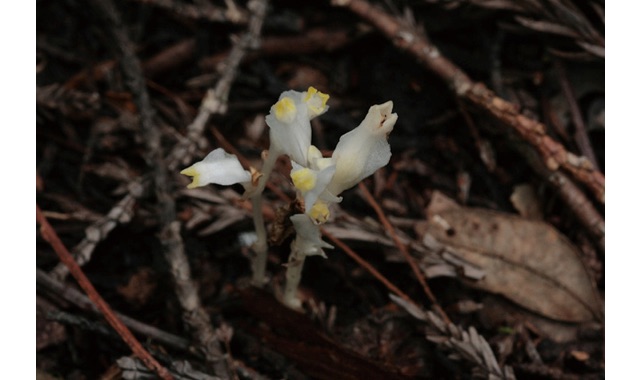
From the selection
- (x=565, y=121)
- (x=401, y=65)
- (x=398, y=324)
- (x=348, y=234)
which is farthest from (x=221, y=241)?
(x=565, y=121)

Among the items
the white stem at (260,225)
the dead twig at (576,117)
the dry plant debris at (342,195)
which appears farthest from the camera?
the dead twig at (576,117)

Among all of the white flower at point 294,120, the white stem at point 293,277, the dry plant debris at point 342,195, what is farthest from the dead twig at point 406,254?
the white flower at point 294,120

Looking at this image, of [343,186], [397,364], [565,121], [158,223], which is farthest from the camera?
[565,121]

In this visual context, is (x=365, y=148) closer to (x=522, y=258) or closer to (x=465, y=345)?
(x=465, y=345)

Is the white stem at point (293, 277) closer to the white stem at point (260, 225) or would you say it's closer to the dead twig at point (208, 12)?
the white stem at point (260, 225)

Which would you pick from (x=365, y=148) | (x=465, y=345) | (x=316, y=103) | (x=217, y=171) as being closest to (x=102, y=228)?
(x=217, y=171)

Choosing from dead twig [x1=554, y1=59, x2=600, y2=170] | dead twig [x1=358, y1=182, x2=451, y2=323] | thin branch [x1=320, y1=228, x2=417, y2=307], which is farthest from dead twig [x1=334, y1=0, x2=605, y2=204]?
thin branch [x1=320, y1=228, x2=417, y2=307]

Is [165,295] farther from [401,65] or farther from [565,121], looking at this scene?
[565,121]
